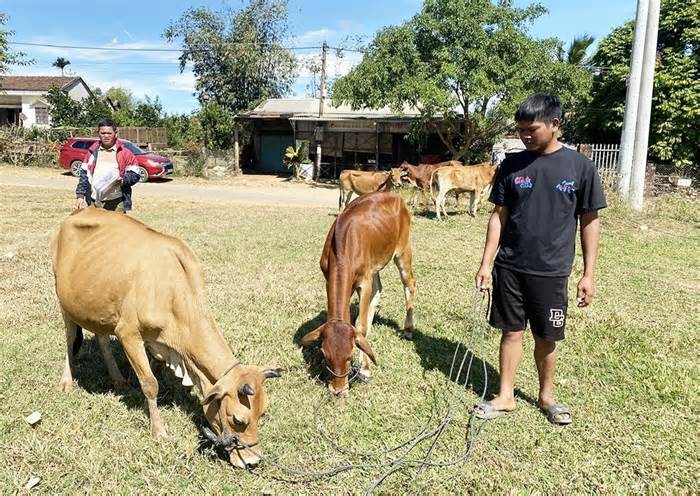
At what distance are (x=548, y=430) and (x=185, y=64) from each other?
33.9m

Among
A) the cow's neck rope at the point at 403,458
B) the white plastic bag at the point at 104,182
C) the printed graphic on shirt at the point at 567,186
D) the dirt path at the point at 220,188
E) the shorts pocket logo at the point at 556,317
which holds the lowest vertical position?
the cow's neck rope at the point at 403,458

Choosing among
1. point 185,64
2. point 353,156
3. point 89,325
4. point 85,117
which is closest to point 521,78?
point 353,156

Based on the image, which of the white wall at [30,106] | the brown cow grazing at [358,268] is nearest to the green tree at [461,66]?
the brown cow grazing at [358,268]

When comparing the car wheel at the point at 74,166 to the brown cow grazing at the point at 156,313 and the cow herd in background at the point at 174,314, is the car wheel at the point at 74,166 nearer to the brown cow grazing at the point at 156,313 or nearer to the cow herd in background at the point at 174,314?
the cow herd in background at the point at 174,314

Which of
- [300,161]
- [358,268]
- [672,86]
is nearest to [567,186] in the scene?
[358,268]

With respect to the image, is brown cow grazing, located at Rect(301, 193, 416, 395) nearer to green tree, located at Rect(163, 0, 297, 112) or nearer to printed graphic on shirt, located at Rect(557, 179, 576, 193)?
printed graphic on shirt, located at Rect(557, 179, 576, 193)

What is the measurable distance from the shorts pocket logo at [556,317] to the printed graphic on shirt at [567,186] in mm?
826

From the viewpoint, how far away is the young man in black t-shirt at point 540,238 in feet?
11.5

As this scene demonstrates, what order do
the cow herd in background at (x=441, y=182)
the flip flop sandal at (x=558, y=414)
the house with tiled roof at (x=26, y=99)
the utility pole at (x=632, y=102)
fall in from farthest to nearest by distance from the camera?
A: the house with tiled roof at (x=26, y=99)
the utility pole at (x=632, y=102)
the cow herd in background at (x=441, y=182)
the flip flop sandal at (x=558, y=414)

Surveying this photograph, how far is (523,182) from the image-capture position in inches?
143

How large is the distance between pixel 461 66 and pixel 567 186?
15.1 metres

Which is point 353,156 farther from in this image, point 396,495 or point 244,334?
point 396,495

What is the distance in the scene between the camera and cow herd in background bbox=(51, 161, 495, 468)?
306cm

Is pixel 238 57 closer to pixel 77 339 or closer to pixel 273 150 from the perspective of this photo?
pixel 273 150
